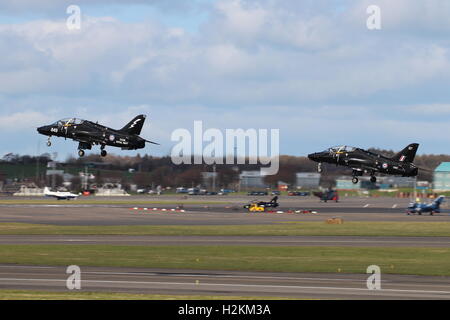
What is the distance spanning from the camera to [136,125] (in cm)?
6100

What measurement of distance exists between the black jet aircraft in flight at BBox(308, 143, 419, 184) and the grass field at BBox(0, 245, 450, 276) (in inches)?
284

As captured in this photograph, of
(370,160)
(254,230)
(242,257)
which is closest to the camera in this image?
(242,257)

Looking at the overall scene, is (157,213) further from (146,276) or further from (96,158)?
(146,276)

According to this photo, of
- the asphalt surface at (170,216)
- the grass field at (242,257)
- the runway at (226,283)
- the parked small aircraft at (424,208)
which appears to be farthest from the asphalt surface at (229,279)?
the parked small aircraft at (424,208)

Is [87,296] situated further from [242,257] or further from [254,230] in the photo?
[254,230]

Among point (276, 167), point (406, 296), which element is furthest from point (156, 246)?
point (276, 167)

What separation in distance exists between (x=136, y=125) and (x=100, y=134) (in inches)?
111

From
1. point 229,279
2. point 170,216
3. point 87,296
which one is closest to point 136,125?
point 229,279

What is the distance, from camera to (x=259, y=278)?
53.8 metres

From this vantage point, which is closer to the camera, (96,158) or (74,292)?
(74,292)

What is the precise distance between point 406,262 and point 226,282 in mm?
19999

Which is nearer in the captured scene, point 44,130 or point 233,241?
point 44,130

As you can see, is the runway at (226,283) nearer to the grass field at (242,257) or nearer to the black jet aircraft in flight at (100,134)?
the grass field at (242,257)

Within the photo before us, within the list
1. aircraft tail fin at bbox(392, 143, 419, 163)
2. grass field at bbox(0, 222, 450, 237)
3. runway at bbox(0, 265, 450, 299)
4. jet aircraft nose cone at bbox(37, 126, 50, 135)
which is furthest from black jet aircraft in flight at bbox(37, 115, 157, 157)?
grass field at bbox(0, 222, 450, 237)
